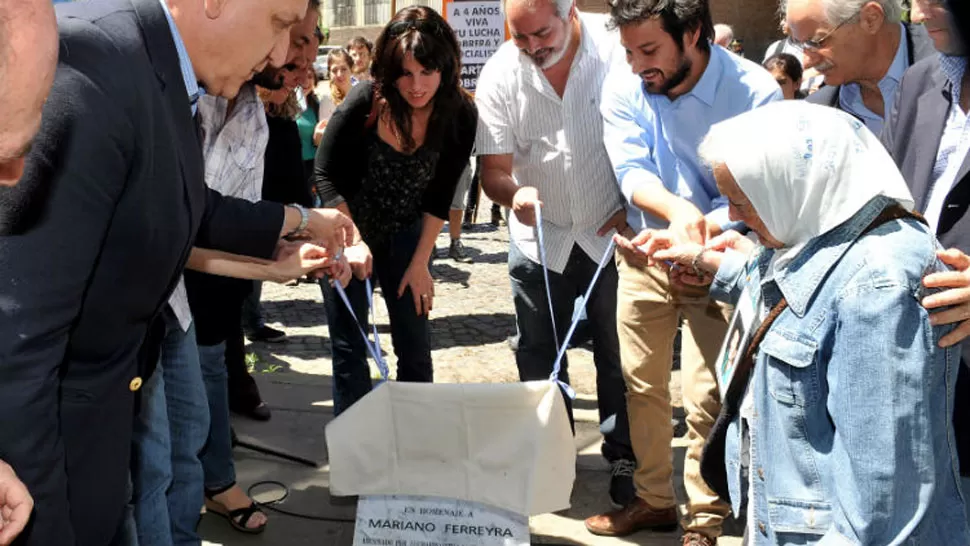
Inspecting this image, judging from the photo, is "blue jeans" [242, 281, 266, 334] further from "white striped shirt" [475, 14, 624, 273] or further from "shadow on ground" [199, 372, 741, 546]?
"white striped shirt" [475, 14, 624, 273]

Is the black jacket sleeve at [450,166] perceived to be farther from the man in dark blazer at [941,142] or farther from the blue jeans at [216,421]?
the man in dark blazer at [941,142]

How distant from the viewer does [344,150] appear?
376 cm

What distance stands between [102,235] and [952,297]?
1.57 metres

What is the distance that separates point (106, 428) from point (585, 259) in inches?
Answer: 87.4

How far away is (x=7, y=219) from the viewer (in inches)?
58.6

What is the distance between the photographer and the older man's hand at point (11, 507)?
1.37m

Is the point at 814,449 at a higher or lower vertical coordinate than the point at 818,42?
lower

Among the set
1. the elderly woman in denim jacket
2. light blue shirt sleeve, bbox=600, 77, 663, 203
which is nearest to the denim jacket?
the elderly woman in denim jacket

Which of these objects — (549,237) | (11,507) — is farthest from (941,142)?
(11,507)

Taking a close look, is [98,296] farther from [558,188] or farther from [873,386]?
[558,188]

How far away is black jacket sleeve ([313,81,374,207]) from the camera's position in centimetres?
372

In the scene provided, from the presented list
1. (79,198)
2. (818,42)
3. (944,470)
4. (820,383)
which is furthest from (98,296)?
(818,42)

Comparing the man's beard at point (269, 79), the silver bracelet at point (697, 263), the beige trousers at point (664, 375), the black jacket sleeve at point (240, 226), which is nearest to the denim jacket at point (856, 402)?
the silver bracelet at point (697, 263)

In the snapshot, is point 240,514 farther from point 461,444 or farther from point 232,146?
point 232,146
